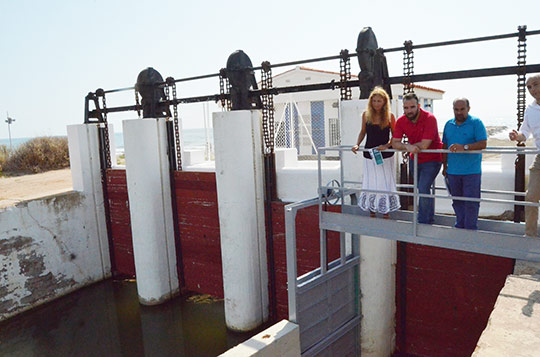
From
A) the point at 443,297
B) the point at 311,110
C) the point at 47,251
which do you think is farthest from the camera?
the point at 311,110

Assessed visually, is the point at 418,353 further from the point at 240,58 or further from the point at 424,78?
the point at 240,58

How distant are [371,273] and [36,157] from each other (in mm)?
17820

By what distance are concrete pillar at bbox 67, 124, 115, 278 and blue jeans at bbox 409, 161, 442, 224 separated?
866cm

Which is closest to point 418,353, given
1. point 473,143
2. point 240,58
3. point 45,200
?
point 473,143

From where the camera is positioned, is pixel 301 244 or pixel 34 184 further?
pixel 34 184

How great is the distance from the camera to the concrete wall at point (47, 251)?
30.6 ft

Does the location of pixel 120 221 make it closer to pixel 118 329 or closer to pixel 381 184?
pixel 118 329

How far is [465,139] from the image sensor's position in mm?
4070

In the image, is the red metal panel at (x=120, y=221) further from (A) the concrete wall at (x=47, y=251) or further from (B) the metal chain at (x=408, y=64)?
(B) the metal chain at (x=408, y=64)

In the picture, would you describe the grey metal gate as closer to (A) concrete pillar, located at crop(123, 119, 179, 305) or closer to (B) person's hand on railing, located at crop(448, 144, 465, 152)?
(B) person's hand on railing, located at crop(448, 144, 465, 152)

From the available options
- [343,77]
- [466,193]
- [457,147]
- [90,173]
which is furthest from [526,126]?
[90,173]

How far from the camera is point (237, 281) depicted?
764 cm

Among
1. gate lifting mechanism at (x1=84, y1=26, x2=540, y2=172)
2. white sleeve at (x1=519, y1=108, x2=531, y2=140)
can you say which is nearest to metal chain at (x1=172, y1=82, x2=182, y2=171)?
gate lifting mechanism at (x1=84, y1=26, x2=540, y2=172)

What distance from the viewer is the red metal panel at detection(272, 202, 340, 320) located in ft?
24.2
